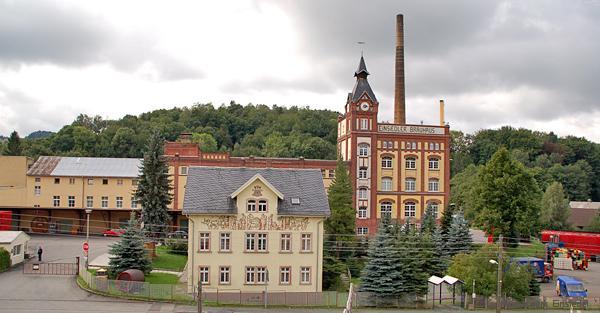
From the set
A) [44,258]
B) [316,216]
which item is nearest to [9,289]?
[44,258]

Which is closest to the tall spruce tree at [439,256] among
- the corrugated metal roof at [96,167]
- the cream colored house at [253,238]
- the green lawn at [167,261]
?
the cream colored house at [253,238]

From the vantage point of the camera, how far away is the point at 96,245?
62.6 metres

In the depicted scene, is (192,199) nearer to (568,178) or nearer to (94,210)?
(94,210)

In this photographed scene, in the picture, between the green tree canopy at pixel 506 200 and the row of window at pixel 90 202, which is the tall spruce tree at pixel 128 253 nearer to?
the row of window at pixel 90 202

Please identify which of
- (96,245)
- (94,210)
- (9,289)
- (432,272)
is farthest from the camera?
(94,210)

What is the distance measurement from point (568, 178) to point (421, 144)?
64257mm

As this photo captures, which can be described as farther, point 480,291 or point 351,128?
point 351,128

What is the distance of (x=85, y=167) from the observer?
241 ft

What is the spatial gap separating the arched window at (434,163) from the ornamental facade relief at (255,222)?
114ft

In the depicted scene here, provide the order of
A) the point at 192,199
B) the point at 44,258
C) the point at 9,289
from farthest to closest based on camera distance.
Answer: the point at 44,258
the point at 192,199
the point at 9,289

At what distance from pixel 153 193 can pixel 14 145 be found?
77073mm

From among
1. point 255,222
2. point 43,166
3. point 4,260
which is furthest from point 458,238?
point 43,166

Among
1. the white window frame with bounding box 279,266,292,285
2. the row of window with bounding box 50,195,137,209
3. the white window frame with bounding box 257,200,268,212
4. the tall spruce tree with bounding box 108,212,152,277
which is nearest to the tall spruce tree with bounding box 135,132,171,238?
the tall spruce tree with bounding box 108,212,152,277

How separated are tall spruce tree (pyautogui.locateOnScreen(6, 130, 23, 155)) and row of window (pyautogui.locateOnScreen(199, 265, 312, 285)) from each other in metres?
88.0
